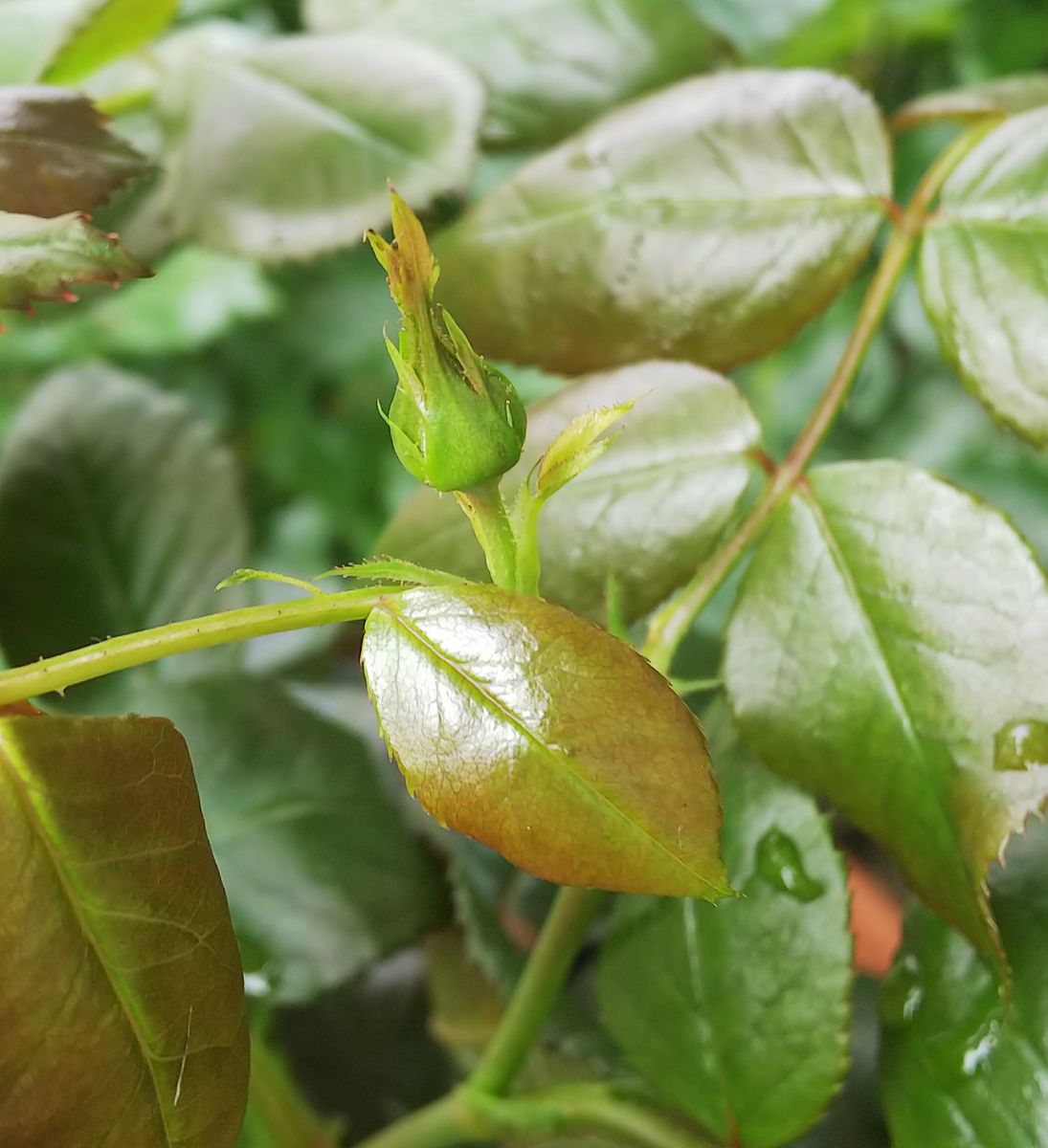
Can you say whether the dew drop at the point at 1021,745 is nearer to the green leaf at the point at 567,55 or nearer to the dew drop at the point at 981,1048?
the dew drop at the point at 981,1048

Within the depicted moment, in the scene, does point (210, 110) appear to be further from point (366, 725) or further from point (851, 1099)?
point (851, 1099)

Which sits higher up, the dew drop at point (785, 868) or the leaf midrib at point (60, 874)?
the leaf midrib at point (60, 874)

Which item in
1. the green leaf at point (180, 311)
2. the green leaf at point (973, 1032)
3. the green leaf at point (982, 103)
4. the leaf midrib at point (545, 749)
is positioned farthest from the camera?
the green leaf at point (180, 311)

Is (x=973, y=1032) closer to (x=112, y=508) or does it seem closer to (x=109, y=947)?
(x=109, y=947)

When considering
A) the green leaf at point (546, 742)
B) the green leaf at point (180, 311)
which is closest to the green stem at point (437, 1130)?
the green leaf at point (546, 742)

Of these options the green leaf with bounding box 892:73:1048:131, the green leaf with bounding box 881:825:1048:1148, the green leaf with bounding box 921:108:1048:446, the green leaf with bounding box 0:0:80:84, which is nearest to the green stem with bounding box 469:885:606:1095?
the green leaf with bounding box 881:825:1048:1148

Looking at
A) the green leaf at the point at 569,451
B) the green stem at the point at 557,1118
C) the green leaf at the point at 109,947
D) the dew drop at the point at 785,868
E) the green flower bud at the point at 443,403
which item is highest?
the green flower bud at the point at 443,403
